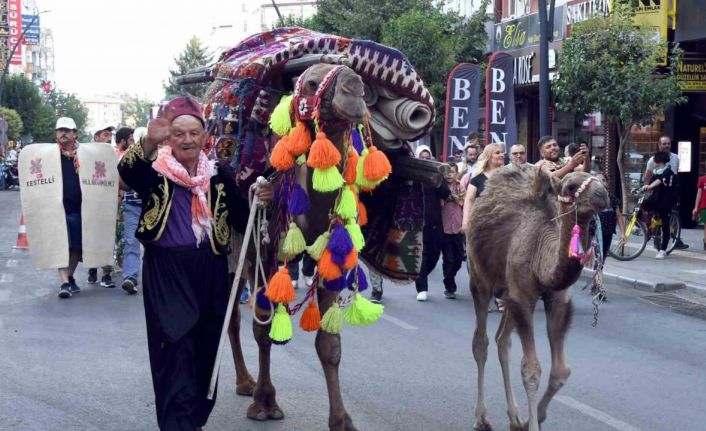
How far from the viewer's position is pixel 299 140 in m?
5.87

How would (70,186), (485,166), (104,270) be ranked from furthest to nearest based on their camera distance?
(104,270)
(70,186)
(485,166)

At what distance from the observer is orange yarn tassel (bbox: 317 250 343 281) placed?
593 cm

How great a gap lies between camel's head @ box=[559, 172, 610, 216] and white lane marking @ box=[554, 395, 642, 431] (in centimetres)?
169

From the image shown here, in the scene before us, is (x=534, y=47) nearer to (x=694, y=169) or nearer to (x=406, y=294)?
(x=694, y=169)

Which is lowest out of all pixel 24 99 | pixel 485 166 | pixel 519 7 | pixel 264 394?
pixel 264 394

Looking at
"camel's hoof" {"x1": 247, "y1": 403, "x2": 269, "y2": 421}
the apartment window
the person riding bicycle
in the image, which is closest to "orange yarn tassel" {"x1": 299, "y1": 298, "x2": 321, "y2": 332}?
"camel's hoof" {"x1": 247, "y1": 403, "x2": 269, "y2": 421}

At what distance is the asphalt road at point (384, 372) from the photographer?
21.9 feet

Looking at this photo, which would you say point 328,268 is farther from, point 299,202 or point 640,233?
point 640,233

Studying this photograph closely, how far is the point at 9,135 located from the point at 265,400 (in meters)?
61.7

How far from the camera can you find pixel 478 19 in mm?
32000

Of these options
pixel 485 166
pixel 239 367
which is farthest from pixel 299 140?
pixel 485 166

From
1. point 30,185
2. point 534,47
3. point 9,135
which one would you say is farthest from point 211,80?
point 9,135

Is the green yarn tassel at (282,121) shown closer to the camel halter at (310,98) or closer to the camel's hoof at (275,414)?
the camel halter at (310,98)

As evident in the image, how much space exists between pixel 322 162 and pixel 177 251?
0.96 meters
